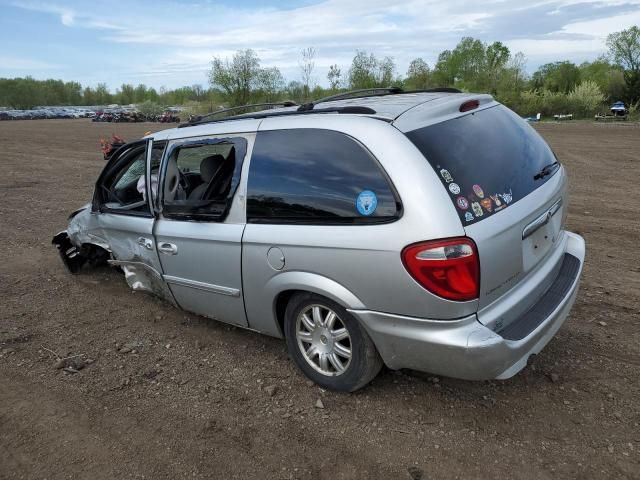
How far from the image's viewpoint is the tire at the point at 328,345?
2.92 meters

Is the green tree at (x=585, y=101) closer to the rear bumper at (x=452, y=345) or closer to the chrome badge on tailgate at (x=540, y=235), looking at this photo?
the chrome badge on tailgate at (x=540, y=235)

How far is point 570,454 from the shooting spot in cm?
259

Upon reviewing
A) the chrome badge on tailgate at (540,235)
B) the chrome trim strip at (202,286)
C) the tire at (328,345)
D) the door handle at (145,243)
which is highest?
the chrome badge on tailgate at (540,235)

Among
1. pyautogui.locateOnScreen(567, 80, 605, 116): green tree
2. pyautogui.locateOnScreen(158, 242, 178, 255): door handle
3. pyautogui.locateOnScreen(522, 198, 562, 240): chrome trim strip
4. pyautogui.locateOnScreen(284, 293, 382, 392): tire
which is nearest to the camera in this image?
pyautogui.locateOnScreen(522, 198, 562, 240): chrome trim strip

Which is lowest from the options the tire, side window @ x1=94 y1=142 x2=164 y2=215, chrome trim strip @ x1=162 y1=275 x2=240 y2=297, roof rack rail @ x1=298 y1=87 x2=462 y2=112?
the tire

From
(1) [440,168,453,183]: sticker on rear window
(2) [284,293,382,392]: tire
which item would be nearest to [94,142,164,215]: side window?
(2) [284,293,382,392]: tire

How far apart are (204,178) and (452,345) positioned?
2.44 m

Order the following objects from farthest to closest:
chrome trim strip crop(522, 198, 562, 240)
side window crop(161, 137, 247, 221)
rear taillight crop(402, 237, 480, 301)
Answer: side window crop(161, 137, 247, 221) < chrome trim strip crop(522, 198, 562, 240) < rear taillight crop(402, 237, 480, 301)

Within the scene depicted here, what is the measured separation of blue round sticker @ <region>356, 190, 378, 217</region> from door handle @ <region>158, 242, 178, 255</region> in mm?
1692

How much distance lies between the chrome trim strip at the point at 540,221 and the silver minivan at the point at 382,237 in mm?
15

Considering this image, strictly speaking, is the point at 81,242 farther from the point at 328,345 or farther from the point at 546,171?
the point at 546,171

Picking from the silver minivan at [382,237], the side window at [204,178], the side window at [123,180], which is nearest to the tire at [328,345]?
the silver minivan at [382,237]

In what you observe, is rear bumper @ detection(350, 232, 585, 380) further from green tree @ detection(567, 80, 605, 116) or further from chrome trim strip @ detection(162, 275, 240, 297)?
green tree @ detection(567, 80, 605, 116)

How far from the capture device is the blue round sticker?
2652mm
